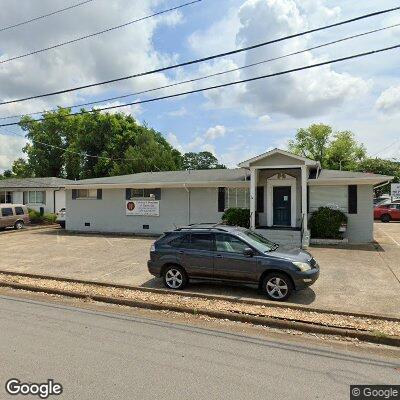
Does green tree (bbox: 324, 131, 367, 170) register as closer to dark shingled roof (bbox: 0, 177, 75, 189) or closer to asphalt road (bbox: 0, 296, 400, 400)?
dark shingled roof (bbox: 0, 177, 75, 189)

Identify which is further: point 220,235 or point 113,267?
point 113,267

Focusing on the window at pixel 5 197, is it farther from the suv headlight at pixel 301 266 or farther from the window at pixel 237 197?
the suv headlight at pixel 301 266

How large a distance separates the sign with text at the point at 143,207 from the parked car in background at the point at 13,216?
30.5ft

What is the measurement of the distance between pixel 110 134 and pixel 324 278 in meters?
44.2

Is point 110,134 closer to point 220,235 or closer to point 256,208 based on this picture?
point 256,208

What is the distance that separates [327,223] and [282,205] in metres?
2.55

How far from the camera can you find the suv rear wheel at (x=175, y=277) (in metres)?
9.54

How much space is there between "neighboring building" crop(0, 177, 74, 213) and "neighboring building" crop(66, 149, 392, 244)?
1091cm

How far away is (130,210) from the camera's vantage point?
22.0 metres

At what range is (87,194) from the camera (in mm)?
23578

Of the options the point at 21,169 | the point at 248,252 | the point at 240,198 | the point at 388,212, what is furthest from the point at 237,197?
the point at 21,169

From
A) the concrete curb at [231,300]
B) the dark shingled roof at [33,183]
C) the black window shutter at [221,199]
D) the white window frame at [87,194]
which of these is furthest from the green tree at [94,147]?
the concrete curb at [231,300]

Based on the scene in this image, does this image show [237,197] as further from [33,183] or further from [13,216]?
[33,183]

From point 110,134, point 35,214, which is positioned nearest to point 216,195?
→ point 35,214
